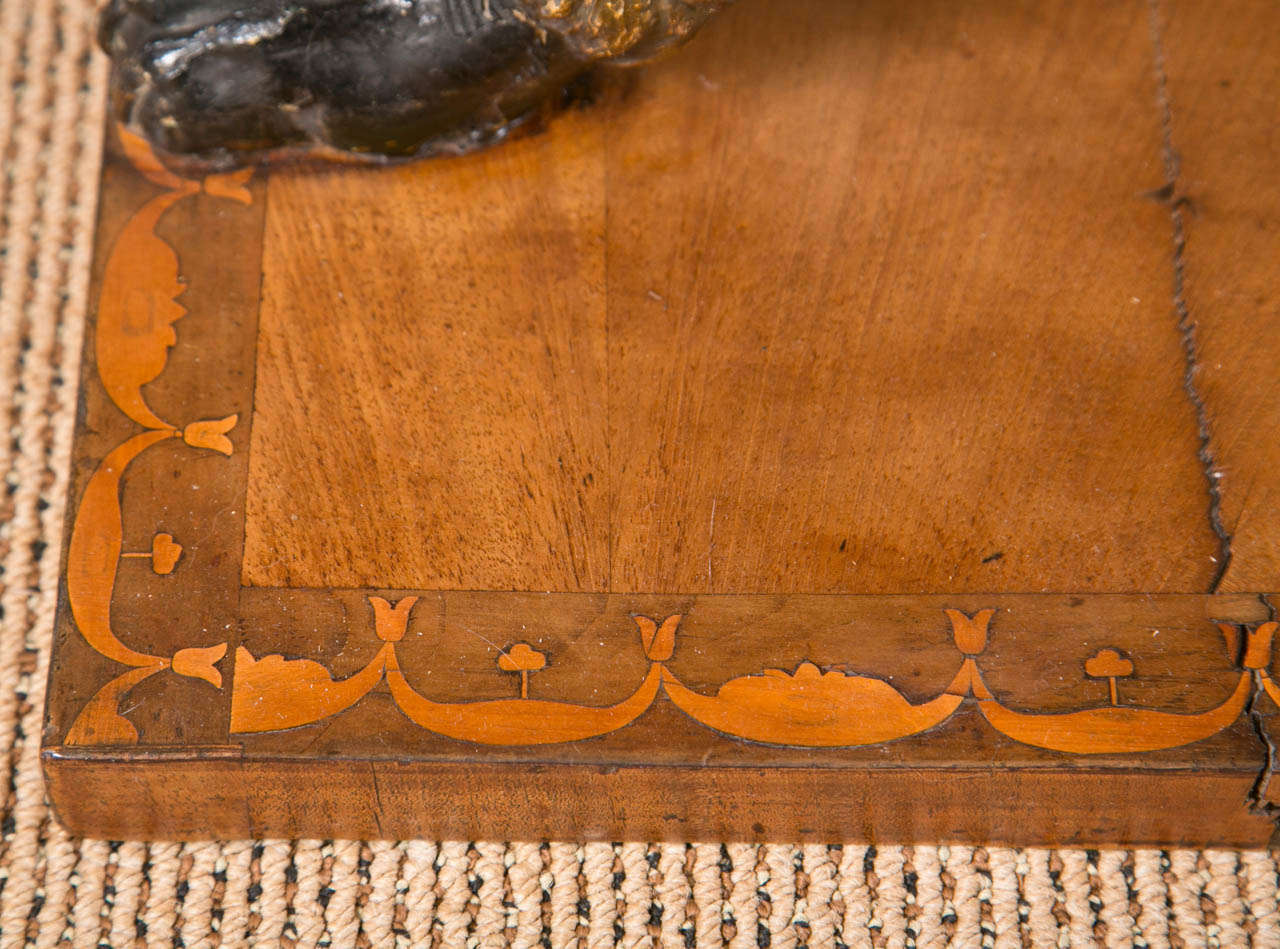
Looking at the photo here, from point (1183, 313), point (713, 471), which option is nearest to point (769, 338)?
point (713, 471)

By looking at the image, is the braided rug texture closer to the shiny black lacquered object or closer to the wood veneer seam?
the wood veneer seam

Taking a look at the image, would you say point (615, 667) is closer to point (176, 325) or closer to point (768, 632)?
point (768, 632)

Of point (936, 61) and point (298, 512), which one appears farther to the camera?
point (936, 61)

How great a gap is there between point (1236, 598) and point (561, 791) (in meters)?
0.28

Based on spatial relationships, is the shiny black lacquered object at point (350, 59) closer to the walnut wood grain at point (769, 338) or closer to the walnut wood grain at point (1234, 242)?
the walnut wood grain at point (769, 338)

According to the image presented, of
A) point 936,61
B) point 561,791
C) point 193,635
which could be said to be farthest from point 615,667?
point 936,61

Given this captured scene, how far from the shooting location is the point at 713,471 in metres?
0.51

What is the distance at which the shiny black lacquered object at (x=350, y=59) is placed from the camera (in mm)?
542

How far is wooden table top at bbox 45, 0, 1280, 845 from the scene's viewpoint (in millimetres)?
469

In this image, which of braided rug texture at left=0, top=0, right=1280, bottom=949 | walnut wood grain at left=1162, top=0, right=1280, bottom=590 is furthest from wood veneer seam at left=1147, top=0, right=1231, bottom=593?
braided rug texture at left=0, top=0, right=1280, bottom=949

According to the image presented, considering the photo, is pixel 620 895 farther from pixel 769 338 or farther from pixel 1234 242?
pixel 1234 242

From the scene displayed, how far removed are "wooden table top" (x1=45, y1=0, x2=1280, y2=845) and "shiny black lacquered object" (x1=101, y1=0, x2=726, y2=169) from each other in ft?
0.08

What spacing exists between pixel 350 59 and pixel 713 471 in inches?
10.0

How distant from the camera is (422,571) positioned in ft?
1.61
